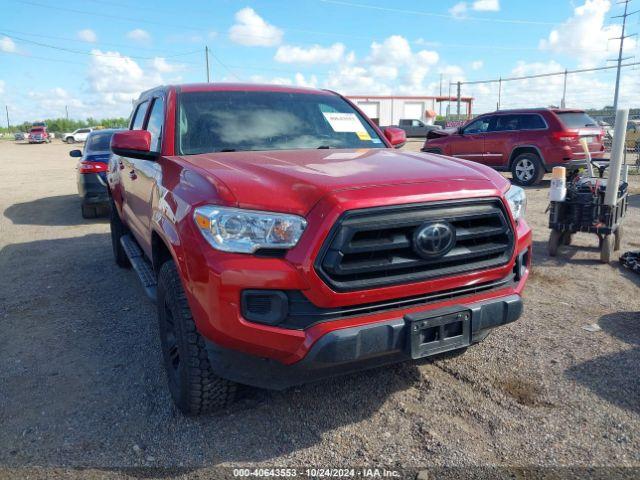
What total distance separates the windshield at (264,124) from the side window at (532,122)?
919cm

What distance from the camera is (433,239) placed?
2.54 meters

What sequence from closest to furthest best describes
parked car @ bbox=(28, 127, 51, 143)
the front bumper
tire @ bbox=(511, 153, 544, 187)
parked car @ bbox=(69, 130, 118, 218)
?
the front bumper < parked car @ bbox=(69, 130, 118, 218) < tire @ bbox=(511, 153, 544, 187) < parked car @ bbox=(28, 127, 51, 143)

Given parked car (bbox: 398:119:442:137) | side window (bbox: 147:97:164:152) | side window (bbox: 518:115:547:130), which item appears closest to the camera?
side window (bbox: 147:97:164:152)

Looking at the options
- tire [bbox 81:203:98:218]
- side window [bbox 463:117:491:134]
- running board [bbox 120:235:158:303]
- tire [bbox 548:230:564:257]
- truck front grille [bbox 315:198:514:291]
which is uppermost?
side window [bbox 463:117:491:134]

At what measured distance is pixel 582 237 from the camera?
7250 millimetres

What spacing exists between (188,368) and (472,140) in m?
12.0

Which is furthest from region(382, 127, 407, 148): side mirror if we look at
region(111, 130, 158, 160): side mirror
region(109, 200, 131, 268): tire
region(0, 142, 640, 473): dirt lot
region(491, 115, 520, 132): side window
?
region(491, 115, 520, 132): side window

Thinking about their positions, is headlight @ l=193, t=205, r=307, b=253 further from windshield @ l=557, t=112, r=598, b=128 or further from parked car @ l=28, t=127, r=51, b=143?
parked car @ l=28, t=127, r=51, b=143

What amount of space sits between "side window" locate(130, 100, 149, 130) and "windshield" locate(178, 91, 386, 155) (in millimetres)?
1137

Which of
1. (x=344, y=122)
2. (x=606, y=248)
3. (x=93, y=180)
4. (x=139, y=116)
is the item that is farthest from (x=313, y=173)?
(x=93, y=180)

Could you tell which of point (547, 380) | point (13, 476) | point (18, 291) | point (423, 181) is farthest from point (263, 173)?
point (18, 291)

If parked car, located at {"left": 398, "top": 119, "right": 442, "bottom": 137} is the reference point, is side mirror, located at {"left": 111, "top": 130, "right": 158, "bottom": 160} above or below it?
below

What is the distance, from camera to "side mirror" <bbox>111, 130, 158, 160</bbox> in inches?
136

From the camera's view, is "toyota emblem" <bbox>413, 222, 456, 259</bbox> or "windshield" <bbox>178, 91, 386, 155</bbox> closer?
"toyota emblem" <bbox>413, 222, 456, 259</bbox>
